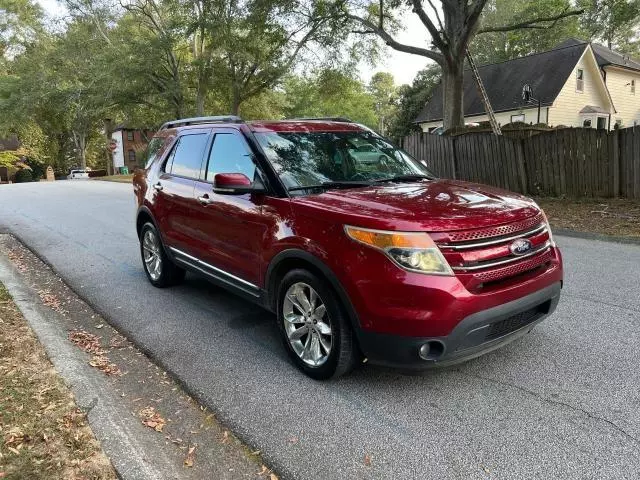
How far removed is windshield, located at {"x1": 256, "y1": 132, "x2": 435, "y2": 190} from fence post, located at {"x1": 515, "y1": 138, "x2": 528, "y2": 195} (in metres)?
8.75

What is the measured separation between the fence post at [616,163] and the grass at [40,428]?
1147cm

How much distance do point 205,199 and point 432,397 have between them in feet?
8.77

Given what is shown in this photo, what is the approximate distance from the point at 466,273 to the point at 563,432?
1051mm

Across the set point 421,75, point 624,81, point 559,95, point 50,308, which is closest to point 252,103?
point 421,75

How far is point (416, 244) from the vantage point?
2988 millimetres

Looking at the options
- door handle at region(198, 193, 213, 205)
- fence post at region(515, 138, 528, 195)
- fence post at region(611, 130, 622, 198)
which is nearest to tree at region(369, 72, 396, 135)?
fence post at region(515, 138, 528, 195)

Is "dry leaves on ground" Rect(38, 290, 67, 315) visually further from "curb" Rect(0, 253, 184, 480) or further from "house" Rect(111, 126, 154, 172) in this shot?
"house" Rect(111, 126, 154, 172)

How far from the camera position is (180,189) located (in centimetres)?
517

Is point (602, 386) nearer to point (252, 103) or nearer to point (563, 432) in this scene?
point (563, 432)

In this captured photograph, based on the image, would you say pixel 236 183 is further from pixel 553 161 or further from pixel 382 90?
pixel 382 90

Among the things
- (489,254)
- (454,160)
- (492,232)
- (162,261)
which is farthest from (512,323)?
(454,160)

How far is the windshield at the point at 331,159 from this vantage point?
157 inches

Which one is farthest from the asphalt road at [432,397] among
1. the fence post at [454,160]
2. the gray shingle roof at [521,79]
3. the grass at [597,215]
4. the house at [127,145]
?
the house at [127,145]

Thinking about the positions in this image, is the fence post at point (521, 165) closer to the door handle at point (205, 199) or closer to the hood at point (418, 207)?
the hood at point (418, 207)
